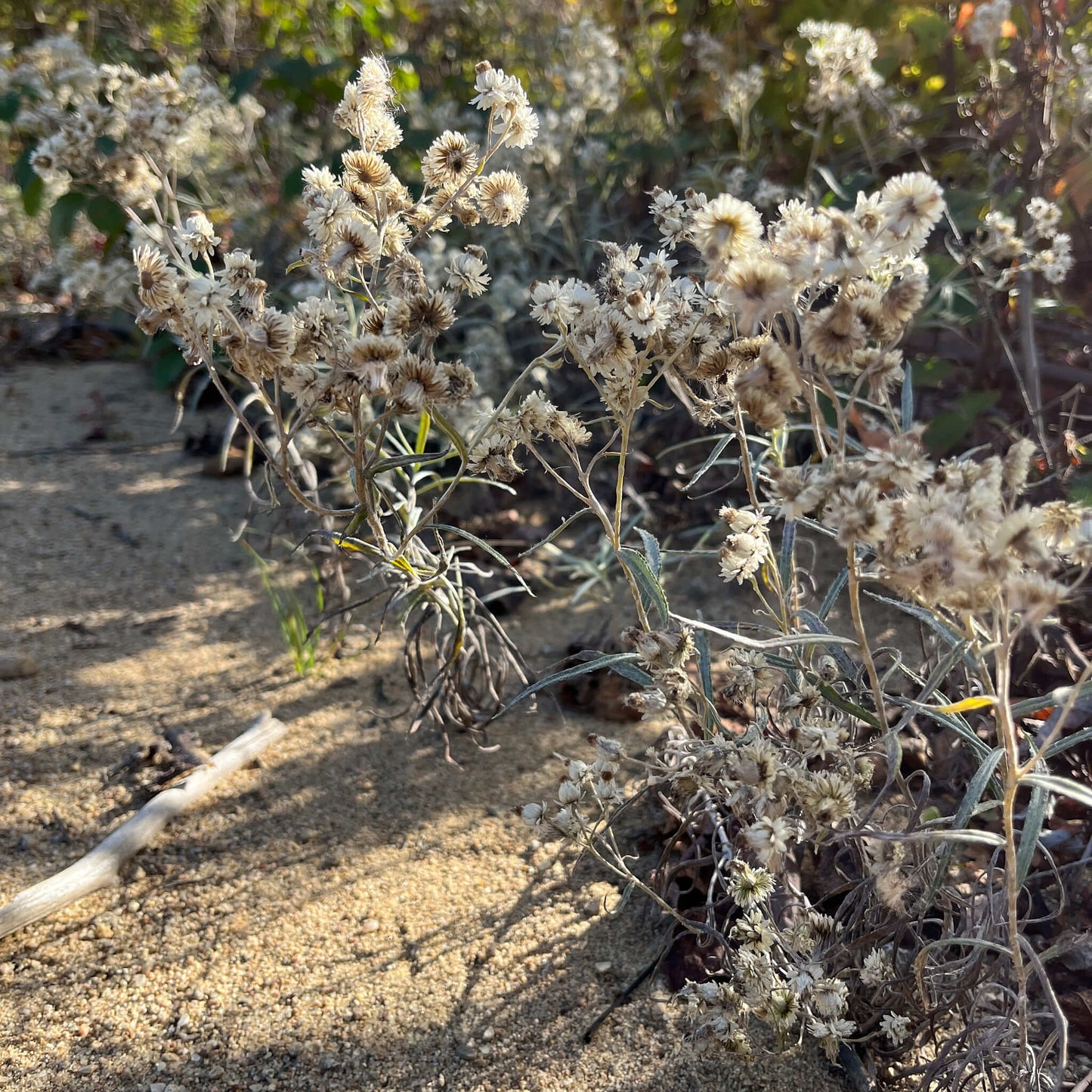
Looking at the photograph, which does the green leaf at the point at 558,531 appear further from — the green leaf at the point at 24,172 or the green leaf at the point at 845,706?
the green leaf at the point at 24,172

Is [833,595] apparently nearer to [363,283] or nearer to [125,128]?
[363,283]

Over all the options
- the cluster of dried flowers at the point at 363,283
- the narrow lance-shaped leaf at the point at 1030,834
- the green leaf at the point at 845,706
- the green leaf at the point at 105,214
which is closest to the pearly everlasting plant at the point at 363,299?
the cluster of dried flowers at the point at 363,283

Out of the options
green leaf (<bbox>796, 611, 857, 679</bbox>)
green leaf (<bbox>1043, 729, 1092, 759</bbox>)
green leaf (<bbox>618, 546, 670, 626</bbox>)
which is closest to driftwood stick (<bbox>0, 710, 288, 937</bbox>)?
green leaf (<bbox>618, 546, 670, 626</bbox>)

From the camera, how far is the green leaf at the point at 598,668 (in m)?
1.03

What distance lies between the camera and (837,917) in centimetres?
112

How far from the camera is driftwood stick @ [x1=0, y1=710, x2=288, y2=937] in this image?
4.58ft

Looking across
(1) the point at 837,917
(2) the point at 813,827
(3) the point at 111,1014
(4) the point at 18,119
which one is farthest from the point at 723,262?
(4) the point at 18,119

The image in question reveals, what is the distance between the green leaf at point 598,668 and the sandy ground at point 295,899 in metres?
0.45

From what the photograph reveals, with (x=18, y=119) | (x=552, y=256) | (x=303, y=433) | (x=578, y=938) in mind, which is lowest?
(x=578, y=938)

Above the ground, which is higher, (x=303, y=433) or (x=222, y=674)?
(x=303, y=433)

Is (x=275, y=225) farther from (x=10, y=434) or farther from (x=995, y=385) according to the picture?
(x=995, y=385)

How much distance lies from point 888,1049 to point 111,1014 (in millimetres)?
1046

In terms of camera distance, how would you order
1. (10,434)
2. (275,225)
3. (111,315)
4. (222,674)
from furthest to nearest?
(111,315)
(275,225)
(10,434)
(222,674)

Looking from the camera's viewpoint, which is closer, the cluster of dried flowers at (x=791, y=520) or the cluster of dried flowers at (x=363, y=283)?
the cluster of dried flowers at (x=791, y=520)
